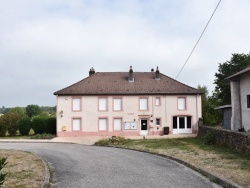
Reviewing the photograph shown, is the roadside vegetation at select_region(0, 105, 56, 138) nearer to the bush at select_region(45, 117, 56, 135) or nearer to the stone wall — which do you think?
the bush at select_region(45, 117, 56, 135)

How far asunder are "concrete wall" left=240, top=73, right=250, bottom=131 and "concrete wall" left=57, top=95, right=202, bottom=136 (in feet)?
32.7

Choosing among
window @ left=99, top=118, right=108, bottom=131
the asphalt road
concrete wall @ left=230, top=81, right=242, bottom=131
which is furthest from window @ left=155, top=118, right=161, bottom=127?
the asphalt road

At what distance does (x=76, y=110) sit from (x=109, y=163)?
1969 cm

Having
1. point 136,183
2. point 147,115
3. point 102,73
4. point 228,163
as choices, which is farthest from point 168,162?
point 102,73

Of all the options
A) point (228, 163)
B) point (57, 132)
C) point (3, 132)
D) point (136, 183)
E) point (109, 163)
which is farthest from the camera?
point (3, 132)

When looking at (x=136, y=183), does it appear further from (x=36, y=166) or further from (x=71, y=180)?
(x=36, y=166)

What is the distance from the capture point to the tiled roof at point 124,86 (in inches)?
1278

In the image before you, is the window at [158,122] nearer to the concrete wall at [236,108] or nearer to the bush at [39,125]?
the concrete wall at [236,108]

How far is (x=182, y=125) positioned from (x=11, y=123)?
19.6 m

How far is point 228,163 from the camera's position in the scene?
11688 mm

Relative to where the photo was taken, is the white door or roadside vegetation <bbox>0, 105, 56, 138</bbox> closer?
the white door

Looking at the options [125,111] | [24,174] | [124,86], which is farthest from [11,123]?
[24,174]

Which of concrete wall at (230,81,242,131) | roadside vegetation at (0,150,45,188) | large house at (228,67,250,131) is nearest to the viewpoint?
roadside vegetation at (0,150,45,188)

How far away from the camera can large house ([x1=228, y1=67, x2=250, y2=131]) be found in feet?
71.8
